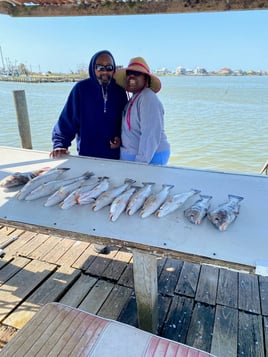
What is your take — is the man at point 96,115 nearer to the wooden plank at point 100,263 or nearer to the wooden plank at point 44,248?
the wooden plank at point 100,263

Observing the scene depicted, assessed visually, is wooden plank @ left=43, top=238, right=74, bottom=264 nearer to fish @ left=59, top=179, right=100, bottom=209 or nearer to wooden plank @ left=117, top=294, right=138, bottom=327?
wooden plank @ left=117, top=294, right=138, bottom=327

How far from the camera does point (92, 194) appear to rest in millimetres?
1602

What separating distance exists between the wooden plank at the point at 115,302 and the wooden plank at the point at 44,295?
36 cm

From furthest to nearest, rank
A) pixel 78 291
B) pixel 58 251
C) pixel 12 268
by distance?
pixel 58 251
pixel 12 268
pixel 78 291

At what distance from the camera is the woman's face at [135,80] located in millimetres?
2315

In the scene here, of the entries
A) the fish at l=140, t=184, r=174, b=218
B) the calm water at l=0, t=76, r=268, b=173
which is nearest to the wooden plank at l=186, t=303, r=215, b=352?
the fish at l=140, t=184, r=174, b=218

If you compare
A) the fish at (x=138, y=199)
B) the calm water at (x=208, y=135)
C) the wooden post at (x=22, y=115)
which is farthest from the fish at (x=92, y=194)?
the calm water at (x=208, y=135)

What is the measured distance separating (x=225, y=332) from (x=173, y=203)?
0.99 metres

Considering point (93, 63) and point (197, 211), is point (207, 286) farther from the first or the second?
point (93, 63)

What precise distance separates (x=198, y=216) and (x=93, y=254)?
1498 millimetres

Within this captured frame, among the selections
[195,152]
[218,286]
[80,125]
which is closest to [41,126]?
[195,152]

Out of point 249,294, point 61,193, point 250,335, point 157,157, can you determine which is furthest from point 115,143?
point 250,335

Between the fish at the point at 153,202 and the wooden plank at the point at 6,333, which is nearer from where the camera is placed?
the fish at the point at 153,202

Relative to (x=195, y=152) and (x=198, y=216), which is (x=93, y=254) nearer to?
(x=198, y=216)
